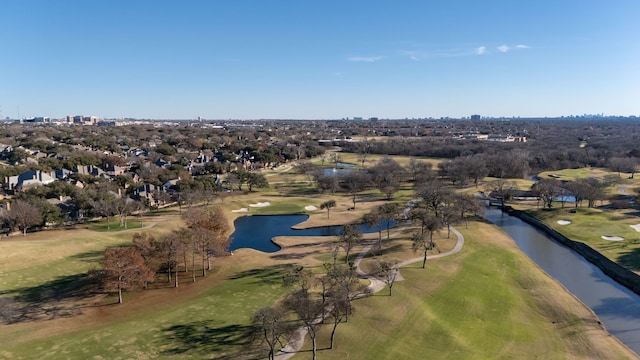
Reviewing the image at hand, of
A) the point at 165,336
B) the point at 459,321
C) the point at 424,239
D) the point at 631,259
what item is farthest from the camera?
the point at 424,239

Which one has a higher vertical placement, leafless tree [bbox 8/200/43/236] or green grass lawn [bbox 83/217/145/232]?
leafless tree [bbox 8/200/43/236]

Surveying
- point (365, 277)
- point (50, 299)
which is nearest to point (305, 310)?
point (365, 277)

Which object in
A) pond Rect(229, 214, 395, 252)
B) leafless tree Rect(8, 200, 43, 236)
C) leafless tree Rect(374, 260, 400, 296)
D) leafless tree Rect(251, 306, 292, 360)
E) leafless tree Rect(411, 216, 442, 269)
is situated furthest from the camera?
pond Rect(229, 214, 395, 252)

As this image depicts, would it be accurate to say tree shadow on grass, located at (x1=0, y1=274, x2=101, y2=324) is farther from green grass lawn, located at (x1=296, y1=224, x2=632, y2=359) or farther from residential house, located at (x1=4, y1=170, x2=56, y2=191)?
residential house, located at (x1=4, y1=170, x2=56, y2=191)

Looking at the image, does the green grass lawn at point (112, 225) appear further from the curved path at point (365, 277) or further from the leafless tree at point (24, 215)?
the curved path at point (365, 277)

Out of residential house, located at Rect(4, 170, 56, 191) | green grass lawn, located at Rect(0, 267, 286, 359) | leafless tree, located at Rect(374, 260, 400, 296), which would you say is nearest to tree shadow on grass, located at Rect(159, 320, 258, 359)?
green grass lawn, located at Rect(0, 267, 286, 359)

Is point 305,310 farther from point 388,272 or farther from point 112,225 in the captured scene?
point 112,225

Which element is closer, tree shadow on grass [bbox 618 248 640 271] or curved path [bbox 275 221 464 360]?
curved path [bbox 275 221 464 360]
